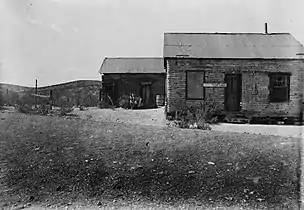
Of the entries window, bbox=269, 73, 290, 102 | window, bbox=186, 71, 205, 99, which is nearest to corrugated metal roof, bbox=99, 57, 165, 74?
window, bbox=186, 71, 205, 99

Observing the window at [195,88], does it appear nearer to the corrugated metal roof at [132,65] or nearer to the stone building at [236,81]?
the stone building at [236,81]

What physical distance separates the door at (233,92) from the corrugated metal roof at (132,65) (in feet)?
38.7

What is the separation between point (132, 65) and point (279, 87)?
49.4ft

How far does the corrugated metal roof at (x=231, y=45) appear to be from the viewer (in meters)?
17.8

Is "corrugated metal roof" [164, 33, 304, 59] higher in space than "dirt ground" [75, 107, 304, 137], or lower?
higher

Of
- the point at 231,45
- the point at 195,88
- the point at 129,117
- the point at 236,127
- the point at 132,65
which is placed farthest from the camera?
the point at 132,65

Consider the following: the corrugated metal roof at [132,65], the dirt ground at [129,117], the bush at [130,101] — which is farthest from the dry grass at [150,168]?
the corrugated metal roof at [132,65]

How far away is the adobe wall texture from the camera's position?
687 inches

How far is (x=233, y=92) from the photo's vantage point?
58.1 ft

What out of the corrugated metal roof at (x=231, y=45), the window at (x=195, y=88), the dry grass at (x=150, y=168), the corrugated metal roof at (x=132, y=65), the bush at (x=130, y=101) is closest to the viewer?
the dry grass at (x=150, y=168)

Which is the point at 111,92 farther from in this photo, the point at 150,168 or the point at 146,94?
the point at 150,168

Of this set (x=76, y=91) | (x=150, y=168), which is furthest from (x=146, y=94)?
(x=150, y=168)

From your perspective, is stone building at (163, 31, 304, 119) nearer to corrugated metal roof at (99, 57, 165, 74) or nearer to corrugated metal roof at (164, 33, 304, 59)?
corrugated metal roof at (164, 33, 304, 59)

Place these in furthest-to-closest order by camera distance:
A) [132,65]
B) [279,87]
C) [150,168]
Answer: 1. [132,65]
2. [279,87]
3. [150,168]
